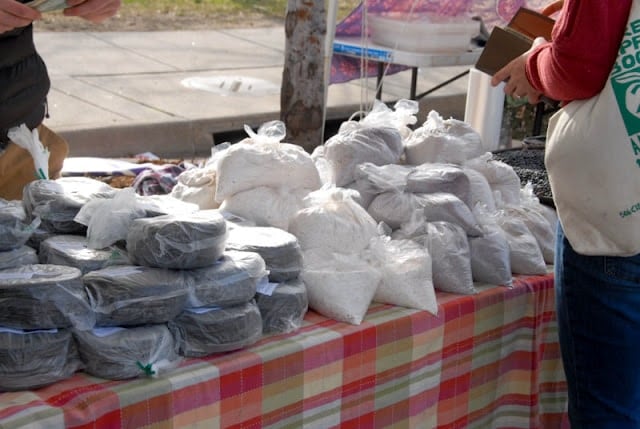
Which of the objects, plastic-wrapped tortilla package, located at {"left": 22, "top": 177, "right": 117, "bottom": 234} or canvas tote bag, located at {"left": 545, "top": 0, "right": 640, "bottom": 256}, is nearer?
canvas tote bag, located at {"left": 545, "top": 0, "right": 640, "bottom": 256}

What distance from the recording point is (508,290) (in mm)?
2422

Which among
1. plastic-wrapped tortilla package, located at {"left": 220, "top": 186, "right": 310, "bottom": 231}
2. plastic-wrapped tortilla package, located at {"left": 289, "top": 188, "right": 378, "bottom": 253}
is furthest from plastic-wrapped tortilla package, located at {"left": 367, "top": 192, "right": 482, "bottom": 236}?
plastic-wrapped tortilla package, located at {"left": 220, "top": 186, "right": 310, "bottom": 231}

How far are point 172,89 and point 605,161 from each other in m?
6.05

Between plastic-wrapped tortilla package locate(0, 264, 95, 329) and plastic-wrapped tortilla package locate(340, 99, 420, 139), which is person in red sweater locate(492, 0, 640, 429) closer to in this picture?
plastic-wrapped tortilla package locate(340, 99, 420, 139)

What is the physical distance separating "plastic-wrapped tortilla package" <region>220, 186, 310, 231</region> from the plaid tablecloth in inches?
11.9

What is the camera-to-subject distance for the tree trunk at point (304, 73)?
4.42m

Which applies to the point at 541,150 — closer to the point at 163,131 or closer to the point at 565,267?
the point at 565,267

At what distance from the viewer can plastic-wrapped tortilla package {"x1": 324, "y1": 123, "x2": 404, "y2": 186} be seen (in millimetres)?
2535

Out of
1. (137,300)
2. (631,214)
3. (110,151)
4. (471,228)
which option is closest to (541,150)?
(471,228)

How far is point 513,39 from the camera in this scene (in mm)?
2543

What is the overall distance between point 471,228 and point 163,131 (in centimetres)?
429

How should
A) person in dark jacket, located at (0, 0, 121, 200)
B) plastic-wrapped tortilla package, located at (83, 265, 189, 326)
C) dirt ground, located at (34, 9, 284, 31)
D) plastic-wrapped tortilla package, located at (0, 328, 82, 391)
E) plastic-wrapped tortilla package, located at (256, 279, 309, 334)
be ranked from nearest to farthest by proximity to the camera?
1. plastic-wrapped tortilla package, located at (0, 328, 82, 391)
2. plastic-wrapped tortilla package, located at (83, 265, 189, 326)
3. plastic-wrapped tortilla package, located at (256, 279, 309, 334)
4. person in dark jacket, located at (0, 0, 121, 200)
5. dirt ground, located at (34, 9, 284, 31)

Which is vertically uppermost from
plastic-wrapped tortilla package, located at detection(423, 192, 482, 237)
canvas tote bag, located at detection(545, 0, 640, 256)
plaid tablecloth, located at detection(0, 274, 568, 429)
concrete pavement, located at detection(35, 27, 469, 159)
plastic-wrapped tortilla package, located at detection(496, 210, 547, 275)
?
canvas tote bag, located at detection(545, 0, 640, 256)

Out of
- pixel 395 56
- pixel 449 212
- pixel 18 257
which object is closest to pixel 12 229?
pixel 18 257
